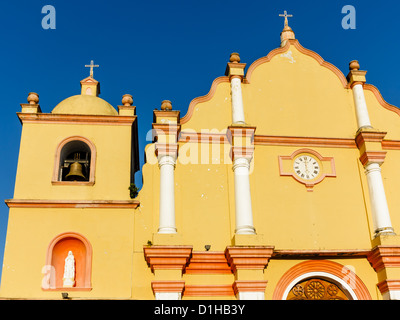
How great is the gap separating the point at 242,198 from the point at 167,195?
63.5 inches

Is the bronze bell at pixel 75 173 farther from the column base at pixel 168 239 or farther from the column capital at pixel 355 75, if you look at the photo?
the column capital at pixel 355 75

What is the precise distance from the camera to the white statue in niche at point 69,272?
37.0ft

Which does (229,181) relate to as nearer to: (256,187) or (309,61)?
(256,187)

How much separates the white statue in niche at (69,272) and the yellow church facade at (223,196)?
23mm

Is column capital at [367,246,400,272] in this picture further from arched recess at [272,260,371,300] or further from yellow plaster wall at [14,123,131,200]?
yellow plaster wall at [14,123,131,200]

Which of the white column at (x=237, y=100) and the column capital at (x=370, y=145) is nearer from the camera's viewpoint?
the column capital at (x=370, y=145)

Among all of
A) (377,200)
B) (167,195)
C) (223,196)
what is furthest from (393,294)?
(167,195)

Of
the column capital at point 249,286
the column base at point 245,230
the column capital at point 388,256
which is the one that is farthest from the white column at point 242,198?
the column capital at point 388,256

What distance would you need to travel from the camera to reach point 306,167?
1307cm

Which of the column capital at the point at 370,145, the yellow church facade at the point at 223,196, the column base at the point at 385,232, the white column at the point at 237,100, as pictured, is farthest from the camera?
the white column at the point at 237,100

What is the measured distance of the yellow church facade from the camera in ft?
37.3

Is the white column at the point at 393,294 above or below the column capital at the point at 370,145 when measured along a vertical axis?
below

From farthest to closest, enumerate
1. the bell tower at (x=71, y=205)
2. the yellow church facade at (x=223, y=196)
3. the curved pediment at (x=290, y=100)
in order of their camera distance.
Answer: the curved pediment at (x=290, y=100), the yellow church facade at (x=223, y=196), the bell tower at (x=71, y=205)

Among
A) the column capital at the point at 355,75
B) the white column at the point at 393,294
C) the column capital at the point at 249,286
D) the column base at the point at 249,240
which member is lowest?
Answer: the white column at the point at 393,294
